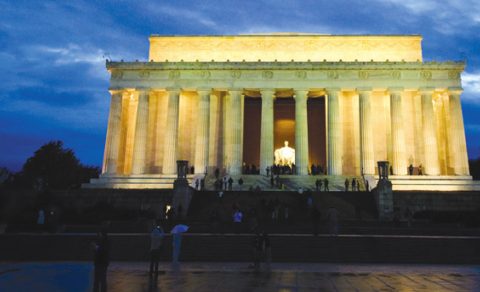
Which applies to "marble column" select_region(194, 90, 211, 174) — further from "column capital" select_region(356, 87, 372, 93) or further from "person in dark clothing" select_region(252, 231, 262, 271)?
"person in dark clothing" select_region(252, 231, 262, 271)

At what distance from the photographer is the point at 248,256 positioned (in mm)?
20312

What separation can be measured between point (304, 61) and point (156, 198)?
A: 73.4 feet

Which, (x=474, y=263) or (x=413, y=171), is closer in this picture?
(x=474, y=263)

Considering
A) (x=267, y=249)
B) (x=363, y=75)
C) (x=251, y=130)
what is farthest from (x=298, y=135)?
(x=267, y=249)

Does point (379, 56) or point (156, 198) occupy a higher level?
point (379, 56)

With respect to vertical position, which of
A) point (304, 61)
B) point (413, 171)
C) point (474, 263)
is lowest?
point (474, 263)

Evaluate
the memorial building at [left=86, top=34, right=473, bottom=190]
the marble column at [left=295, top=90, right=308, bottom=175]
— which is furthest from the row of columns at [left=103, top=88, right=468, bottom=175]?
the memorial building at [left=86, top=34, right=473, bottom=190]

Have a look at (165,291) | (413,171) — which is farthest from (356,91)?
(165,291)

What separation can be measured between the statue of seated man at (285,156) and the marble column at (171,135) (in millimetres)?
11911

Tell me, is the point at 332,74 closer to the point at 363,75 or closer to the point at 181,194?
the point at 363,75

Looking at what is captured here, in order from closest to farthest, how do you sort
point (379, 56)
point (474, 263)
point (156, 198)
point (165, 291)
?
point (165, 291) → point (474, 263) → point (156, 198) → point (379, 56)

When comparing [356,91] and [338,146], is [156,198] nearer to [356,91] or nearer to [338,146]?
[338,146]

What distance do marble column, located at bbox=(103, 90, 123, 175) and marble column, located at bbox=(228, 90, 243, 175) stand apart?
11.6 metres

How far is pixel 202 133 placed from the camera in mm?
47188
